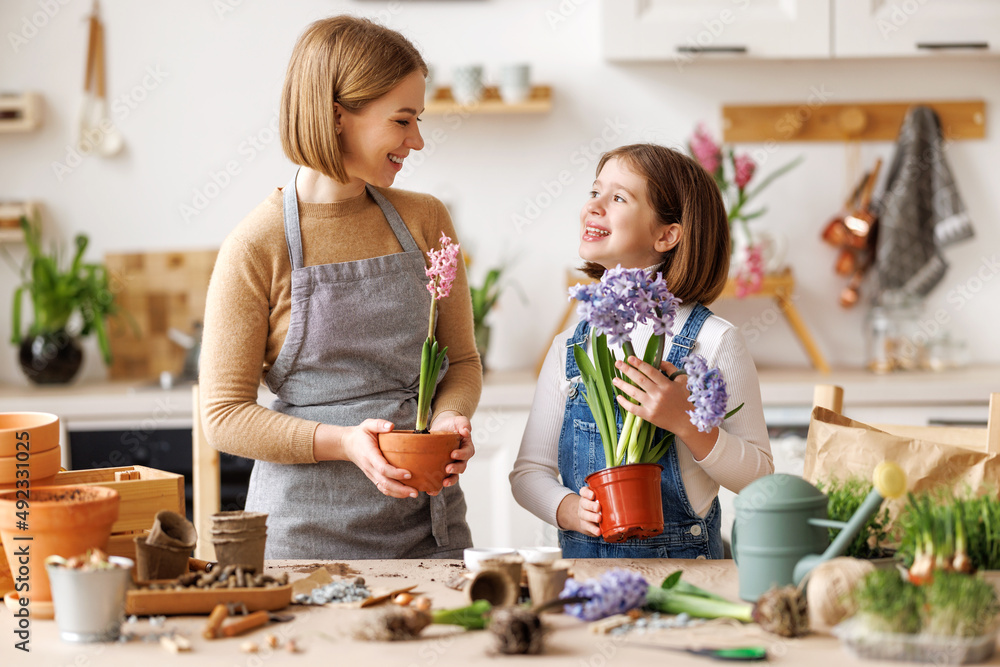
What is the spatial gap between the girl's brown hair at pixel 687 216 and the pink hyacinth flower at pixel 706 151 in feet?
4.28

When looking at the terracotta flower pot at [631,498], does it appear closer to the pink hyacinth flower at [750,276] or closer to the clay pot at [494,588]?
the clay pot at [494,588]

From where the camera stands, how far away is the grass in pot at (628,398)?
1.10m

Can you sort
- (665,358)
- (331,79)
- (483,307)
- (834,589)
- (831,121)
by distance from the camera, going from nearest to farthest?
(834,589)
(331,79)
(665,358)
(483,307)
(831,121)

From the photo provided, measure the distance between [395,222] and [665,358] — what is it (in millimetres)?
497

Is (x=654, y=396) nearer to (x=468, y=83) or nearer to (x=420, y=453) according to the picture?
(x=420, y=453)

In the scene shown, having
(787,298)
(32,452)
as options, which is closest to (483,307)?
(787,298)

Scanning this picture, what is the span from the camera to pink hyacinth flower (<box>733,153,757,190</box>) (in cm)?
282

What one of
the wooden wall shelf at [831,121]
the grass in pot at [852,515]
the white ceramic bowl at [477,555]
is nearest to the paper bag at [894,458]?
the grass in pot at [852,515]

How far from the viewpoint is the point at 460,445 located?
4.12ft

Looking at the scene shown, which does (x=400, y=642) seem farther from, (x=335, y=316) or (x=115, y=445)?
(x=115, y=445)

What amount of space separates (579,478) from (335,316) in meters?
0.46

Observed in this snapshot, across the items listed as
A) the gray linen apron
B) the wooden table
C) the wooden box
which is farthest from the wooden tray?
the gray linen apron

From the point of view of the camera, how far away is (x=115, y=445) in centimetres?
264

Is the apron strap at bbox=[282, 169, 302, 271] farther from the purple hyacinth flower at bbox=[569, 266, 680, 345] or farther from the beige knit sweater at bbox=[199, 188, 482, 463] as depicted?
the purple hyacinth flower at bbox=[569, 266, 680, 345]
